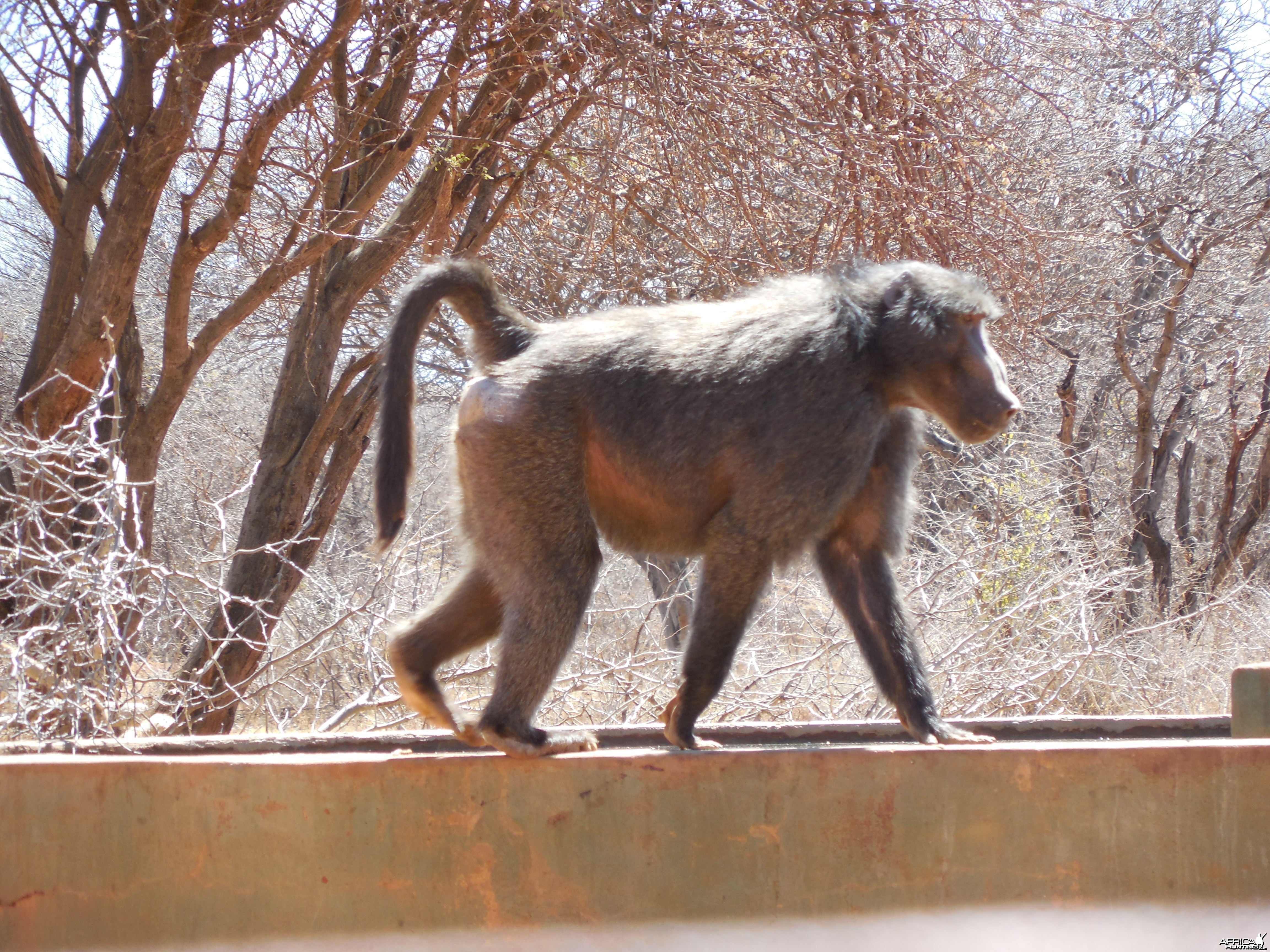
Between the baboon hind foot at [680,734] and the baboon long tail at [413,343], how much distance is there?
36.1 inches

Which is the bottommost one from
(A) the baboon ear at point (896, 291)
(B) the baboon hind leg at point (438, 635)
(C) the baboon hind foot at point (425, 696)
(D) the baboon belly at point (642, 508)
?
(C) the baboon hind foot at point (425, 696)

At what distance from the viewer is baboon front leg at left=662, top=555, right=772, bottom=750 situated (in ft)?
10.3

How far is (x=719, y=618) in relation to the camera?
315 cm

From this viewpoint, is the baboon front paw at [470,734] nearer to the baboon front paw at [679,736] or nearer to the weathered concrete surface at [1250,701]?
the baboon front paw at [679,736]

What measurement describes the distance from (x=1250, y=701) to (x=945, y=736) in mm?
1205

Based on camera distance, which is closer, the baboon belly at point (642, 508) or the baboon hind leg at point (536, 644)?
the baboon hind leg at point (536, 644)

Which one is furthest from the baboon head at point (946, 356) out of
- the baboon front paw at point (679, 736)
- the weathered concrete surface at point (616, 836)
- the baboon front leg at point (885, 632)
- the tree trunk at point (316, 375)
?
the tree trunk at point (316, 375)

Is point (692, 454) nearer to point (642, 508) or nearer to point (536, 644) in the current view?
point (642, 508)

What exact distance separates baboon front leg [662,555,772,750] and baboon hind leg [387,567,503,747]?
0.63 m

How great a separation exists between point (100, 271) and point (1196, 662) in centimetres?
614

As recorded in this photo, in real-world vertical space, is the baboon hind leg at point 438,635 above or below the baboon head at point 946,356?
below

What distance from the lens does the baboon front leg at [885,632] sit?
342 centimetres

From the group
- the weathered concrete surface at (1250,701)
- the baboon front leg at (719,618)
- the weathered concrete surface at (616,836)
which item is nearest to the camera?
the weathered concrete surface at (616,836)

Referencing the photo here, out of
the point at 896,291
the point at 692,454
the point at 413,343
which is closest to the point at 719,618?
the point at 692,454
